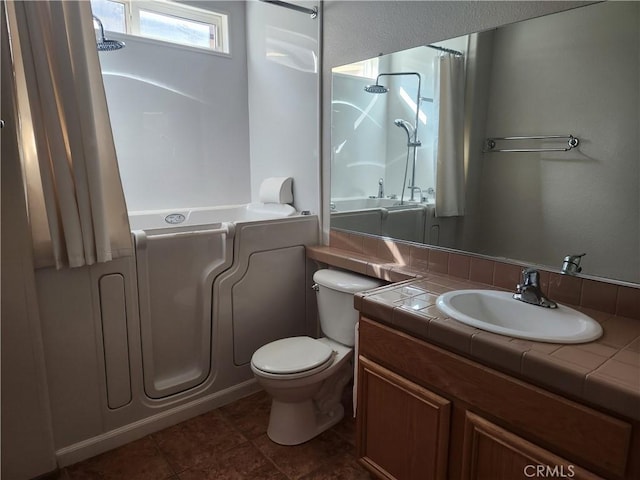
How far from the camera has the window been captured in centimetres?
262

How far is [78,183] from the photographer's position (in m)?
1.62

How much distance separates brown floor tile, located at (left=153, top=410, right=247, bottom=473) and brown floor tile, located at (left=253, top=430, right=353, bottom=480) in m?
0.15

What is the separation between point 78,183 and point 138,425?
1.19 m

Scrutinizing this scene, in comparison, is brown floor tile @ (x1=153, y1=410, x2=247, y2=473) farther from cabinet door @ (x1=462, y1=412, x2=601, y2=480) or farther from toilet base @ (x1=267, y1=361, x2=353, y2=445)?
cabinet door @ (x1=462, y1=412, x2=601, y2=480)

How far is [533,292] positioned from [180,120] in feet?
8.15

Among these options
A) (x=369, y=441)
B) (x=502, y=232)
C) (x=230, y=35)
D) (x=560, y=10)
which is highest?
(x=230, y=35)

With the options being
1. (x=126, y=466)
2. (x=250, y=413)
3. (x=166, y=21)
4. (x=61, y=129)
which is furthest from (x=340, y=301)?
(x=166, y=21)

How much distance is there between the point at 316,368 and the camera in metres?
1.89

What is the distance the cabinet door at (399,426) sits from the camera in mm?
1350

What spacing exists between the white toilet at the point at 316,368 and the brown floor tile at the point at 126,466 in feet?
1.68

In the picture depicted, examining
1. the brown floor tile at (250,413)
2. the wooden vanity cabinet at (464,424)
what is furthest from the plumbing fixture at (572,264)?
the brown floor tile at (250,413)

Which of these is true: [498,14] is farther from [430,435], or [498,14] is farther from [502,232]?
[430,435]

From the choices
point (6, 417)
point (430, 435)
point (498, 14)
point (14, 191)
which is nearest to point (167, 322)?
point (6, 417)

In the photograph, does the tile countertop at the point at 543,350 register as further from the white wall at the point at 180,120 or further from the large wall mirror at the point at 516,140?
the white wall at the point at 180,120
